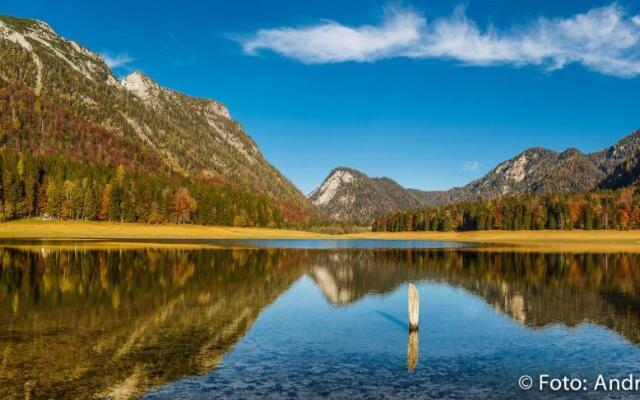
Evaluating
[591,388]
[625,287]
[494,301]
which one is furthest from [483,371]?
[625,287]

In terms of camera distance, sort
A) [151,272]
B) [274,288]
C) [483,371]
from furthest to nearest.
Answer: [151,272]
[274,288]
[483,371]

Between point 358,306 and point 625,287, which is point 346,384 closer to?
point 358,306

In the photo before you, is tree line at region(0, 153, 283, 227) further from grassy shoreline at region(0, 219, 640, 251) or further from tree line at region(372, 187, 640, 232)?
tree line at region(372, 187, 640, 232)

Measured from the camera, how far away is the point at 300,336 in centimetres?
2291

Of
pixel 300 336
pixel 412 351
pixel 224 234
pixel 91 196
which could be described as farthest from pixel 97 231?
pixel 412 351

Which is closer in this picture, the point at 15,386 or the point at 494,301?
the point at 15,386

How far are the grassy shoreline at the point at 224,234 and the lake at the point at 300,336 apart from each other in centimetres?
7838

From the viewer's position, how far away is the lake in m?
15.5

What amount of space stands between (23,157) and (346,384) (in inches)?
6431

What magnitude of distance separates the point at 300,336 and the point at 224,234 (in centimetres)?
13942

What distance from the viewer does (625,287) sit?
39.8 metres

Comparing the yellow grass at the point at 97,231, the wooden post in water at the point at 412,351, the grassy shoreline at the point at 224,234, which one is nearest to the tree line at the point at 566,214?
the grassy shoreline at the point at 224,234

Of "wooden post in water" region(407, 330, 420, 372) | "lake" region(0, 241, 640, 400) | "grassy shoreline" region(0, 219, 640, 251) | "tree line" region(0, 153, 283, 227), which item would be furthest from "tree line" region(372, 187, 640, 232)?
"wooden post in water" region(407, 330, 420, 372)

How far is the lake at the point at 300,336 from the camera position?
15516mm
